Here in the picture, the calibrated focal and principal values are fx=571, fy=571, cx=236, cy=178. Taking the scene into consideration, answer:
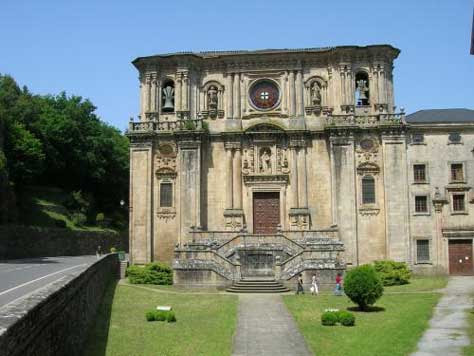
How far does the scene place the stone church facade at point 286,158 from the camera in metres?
41.3

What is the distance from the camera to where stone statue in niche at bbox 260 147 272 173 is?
1715 inches

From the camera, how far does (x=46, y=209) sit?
211 feet

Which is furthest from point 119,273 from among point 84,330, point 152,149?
point 84,330

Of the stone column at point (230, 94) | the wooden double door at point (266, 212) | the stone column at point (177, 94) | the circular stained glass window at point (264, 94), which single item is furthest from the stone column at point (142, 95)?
the wooden double door at point (266, 212)

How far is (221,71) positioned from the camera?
45.3 m

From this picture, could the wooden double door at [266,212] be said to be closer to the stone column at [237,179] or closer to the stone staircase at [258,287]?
the stone column at [237,179]

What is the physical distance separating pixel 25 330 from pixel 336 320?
1543 centimetres

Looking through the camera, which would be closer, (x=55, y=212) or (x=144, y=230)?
(x=144, y=230)

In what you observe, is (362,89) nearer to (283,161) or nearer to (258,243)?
(283,161)

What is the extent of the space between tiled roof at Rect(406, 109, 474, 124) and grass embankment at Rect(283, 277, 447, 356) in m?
14.9

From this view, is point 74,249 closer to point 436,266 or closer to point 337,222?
point 337,222

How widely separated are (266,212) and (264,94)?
9.27m

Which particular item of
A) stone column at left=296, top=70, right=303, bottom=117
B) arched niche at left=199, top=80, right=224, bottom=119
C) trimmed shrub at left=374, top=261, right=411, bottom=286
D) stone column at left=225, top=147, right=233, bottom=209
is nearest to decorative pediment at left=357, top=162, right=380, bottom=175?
stone column at left=296, top=70, right=303, bottom=117

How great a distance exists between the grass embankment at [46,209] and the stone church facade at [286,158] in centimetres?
2237
